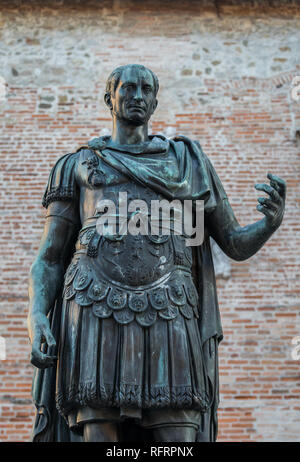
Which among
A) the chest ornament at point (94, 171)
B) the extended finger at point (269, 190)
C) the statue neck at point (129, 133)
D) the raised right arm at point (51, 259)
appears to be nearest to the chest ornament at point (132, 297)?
the raised right arm at point (51, 259)

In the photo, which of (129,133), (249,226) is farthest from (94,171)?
(249,226)

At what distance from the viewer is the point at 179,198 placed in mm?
3586

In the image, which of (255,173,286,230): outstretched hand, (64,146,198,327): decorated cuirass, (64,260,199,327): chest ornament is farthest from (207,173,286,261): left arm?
(64,260,199,327): chest ornament

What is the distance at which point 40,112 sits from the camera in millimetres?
10898

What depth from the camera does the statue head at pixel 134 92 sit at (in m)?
3.70

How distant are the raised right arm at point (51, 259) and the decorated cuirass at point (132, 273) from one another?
13cm

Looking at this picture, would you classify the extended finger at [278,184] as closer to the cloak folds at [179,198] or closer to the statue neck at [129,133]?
the cloak folds at [179,198]

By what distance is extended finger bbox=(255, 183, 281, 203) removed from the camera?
136 inches

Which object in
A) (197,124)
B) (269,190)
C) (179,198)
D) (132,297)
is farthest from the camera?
(197,124)

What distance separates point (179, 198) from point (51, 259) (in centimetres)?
63

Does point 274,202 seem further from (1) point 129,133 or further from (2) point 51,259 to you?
(2) point 51,259

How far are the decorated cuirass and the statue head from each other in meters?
0.37

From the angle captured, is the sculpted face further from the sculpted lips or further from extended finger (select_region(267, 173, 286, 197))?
extended finger (select_region(267, 173, 286, 197))

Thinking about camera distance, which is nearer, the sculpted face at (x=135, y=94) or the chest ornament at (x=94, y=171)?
the chest ornament at (x=94, y=171)
